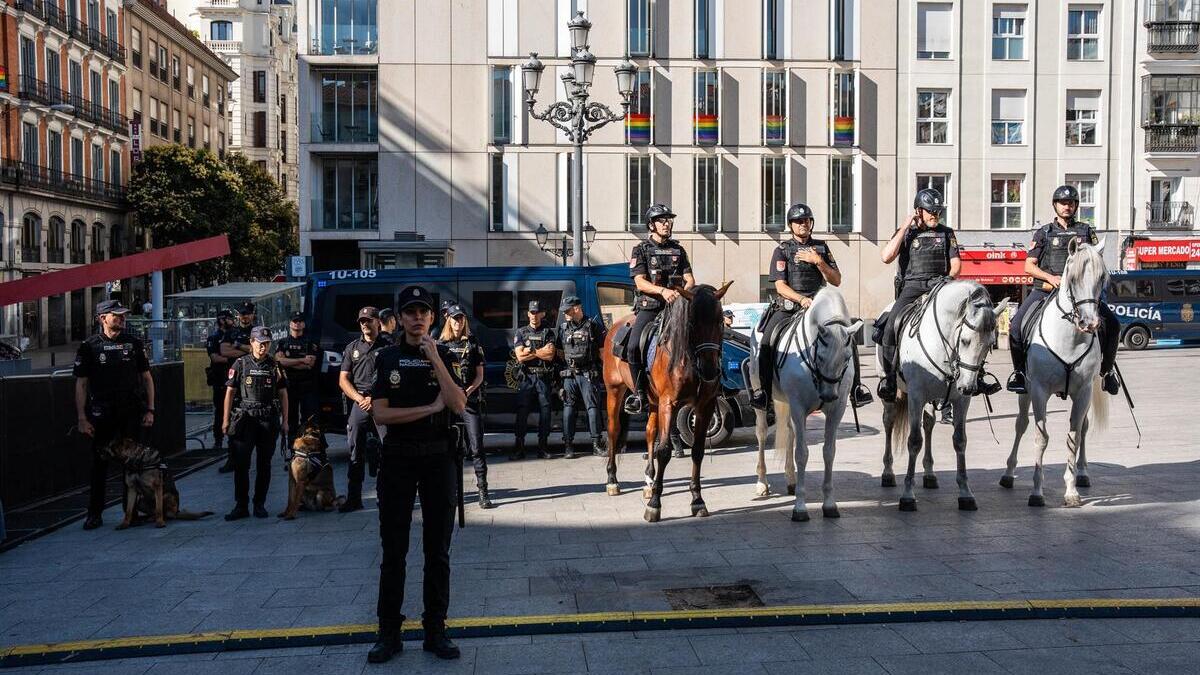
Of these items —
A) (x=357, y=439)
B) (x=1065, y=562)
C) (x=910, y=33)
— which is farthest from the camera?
(x=910, y=33)

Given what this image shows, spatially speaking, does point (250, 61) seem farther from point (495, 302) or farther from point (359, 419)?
point (359, 419)

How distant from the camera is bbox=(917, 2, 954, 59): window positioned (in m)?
39.6

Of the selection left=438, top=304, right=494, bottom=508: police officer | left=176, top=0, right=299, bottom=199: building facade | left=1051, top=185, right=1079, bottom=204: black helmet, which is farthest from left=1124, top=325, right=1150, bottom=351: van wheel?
left=176, top=0, right=299, bottom=199: building facade

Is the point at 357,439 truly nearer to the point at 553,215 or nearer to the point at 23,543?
the point at 23,543

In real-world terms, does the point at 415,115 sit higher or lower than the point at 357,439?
higher

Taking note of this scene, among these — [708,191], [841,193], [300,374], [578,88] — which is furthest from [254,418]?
[841,193]

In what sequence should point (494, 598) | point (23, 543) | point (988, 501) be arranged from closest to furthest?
point (494, 598) → point (23, 543) → point (988, 501)

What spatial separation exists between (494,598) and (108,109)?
187ft

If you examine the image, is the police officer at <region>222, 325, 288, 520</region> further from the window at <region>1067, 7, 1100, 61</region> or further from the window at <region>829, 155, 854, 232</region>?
the window at <region>1067, 7, 1100, 61</region>

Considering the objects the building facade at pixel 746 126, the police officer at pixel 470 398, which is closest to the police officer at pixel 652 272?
the police officer at pixel 470 398

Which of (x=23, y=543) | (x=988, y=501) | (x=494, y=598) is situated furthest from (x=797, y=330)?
(x=23, y=543)

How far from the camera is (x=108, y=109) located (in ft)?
182

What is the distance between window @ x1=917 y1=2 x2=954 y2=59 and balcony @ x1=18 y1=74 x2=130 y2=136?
36.1 meters

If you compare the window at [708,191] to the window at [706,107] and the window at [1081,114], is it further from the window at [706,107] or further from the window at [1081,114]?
the window at [1081,114]
